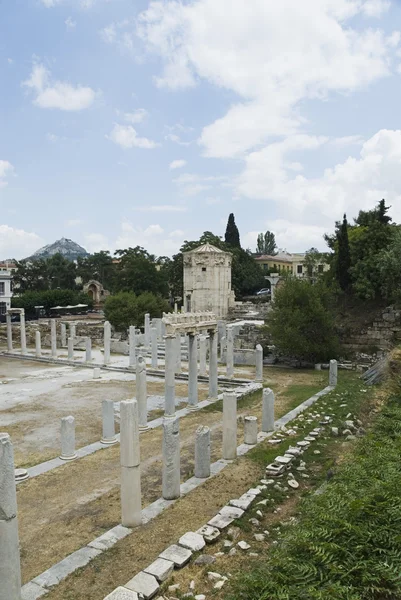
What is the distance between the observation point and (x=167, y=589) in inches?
250

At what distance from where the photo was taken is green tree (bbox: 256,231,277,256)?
113613 mm

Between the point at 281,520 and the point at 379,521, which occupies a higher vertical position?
the point at 379,521

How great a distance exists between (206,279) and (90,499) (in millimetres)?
35516

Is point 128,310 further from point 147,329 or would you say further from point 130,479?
point 130,479

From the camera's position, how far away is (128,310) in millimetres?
39250

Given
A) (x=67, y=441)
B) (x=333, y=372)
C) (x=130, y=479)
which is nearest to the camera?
(x=130, y=479)

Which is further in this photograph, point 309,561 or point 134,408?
point 134,408

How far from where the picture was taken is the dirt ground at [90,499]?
7867mm

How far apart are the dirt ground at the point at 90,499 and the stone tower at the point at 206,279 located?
30.4 metres

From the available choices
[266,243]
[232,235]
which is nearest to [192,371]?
[232,235]

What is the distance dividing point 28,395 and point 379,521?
1782 centimetres

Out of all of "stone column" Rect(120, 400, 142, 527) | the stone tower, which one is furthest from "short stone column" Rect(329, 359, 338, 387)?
the stone tower

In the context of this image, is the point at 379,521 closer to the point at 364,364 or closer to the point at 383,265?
the point at 364,364

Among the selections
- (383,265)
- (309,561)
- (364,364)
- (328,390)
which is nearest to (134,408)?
(309,561)
